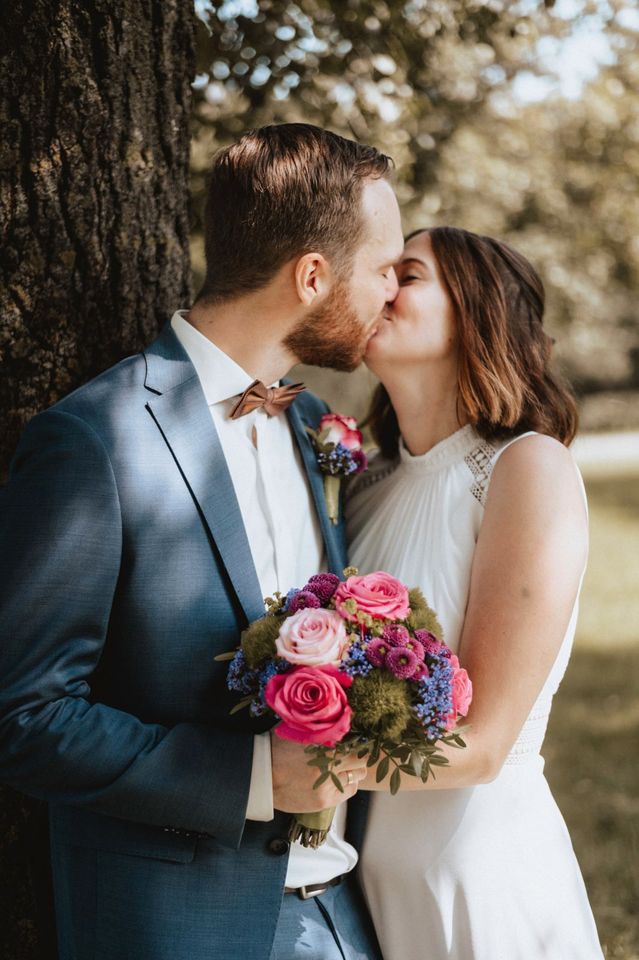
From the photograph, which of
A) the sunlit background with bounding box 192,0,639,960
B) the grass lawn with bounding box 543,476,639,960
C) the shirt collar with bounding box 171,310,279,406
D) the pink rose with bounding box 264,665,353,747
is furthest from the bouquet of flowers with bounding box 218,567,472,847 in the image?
the grass lawn with bounding box 543,476,639,960

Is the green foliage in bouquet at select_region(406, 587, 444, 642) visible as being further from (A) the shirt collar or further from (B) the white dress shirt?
(A) the shirt collar

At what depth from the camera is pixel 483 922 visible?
8.25 feet

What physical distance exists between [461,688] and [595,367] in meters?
23.8

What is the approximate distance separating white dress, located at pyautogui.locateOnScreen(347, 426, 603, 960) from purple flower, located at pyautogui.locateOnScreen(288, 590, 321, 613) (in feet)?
2.36

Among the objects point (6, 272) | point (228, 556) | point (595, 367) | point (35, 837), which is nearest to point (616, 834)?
point (35, 837)

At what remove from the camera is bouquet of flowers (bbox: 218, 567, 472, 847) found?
1.85m

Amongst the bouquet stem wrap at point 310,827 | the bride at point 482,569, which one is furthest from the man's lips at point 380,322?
the bouquet stem wrap at point 310,827

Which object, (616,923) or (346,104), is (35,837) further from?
→ (346,104)

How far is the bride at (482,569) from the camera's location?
7.91 feet

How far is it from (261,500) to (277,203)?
2.64ft

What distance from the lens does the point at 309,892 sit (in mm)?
2400

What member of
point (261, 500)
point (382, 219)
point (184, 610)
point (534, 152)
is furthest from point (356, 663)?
point (534, 152)

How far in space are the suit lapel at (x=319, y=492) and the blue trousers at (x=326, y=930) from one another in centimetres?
86

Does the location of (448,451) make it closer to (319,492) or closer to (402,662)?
(319,492)
